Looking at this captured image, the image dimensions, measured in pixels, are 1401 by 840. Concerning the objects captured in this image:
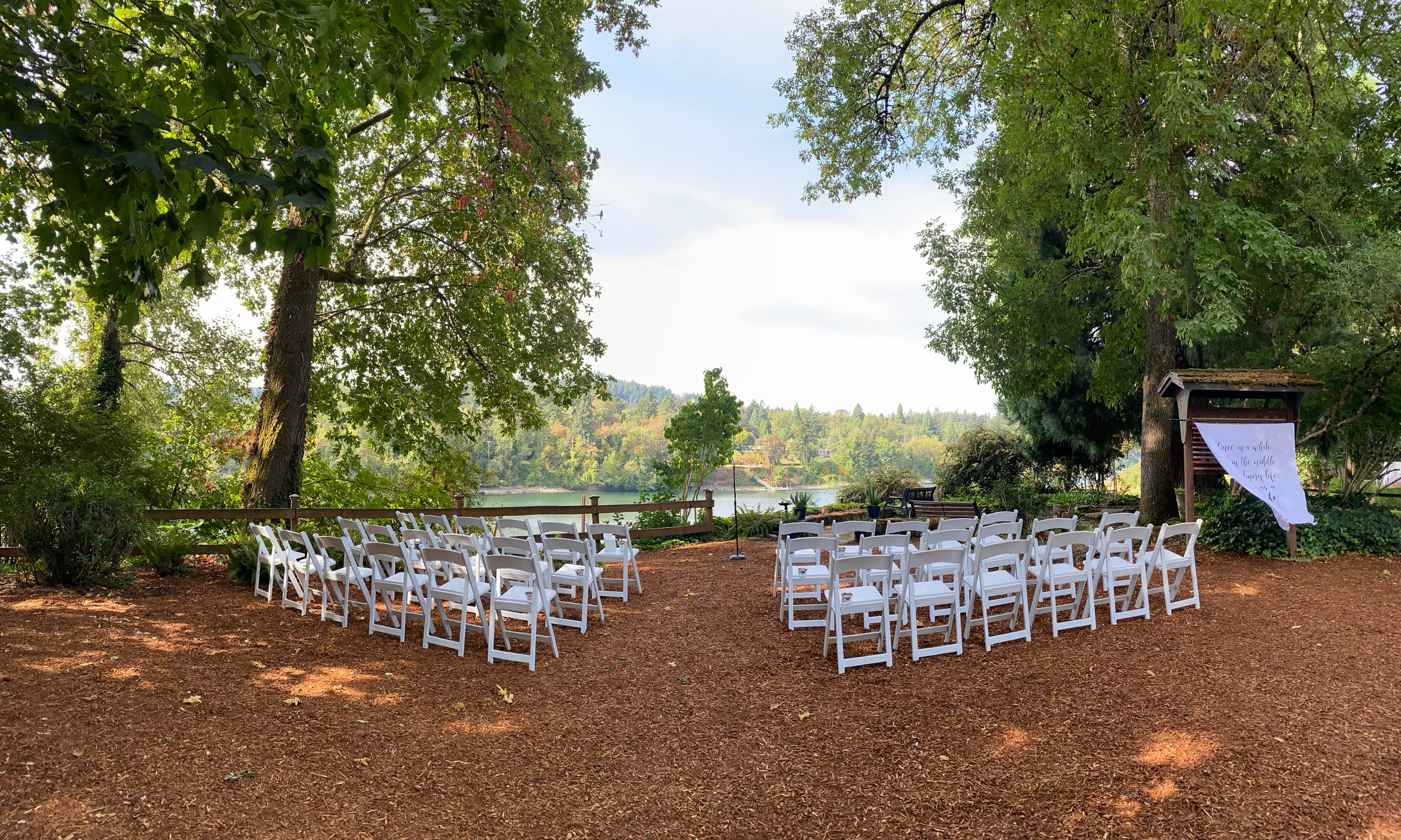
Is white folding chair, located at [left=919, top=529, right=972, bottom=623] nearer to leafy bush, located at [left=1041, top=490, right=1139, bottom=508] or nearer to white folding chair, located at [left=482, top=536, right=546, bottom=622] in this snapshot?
white folding chair, located at [left=482, top=536, right=546, bottom=622]

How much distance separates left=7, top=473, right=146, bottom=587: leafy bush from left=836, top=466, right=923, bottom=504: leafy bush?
48.9ft

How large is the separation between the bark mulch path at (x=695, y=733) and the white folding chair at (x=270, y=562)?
72 cm

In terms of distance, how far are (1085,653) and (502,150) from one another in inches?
375

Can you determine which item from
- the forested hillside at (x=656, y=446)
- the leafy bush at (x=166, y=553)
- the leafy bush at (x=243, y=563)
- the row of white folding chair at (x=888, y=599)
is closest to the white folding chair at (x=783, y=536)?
the row of white folding chair at (x=888, y=599)

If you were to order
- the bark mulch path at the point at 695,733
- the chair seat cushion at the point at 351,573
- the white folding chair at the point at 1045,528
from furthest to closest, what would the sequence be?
1. the chair seat cushion at the point at 351,573
2. the white folding chair at the point at 1045,528
3. the bark mulch path at the point at 695,733

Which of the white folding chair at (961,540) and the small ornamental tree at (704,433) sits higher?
the small ornamental tree at (704,433)

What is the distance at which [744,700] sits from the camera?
15.6 ft

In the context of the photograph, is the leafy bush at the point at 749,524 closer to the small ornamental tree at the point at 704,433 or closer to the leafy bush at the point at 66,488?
the small ornamental tree at the point at 704,433

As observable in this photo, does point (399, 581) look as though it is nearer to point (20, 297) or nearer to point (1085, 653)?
point (1085, 653)

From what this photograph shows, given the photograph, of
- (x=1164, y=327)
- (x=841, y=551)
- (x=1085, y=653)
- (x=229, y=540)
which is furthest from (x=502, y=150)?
(x=1164, y=327)

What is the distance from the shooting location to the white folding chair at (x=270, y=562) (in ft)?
22.4

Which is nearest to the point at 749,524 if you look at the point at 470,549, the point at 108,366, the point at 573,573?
the point at 573,573

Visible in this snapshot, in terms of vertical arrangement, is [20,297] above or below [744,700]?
above

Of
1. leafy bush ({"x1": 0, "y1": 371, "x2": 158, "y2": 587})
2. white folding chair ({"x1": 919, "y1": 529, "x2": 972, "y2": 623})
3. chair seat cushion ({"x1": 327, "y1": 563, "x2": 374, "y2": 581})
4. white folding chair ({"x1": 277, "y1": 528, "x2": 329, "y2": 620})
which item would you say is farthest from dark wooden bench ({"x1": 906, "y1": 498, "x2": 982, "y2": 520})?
leafy bush ({"x1": 0, "y1": 371, "x2": 158, "y2": 587})
